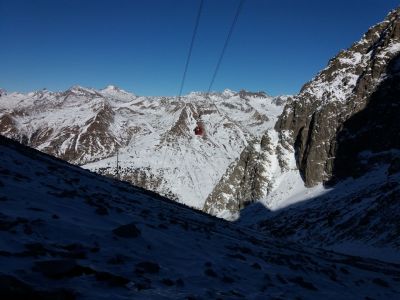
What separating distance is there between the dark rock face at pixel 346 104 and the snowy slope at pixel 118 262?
89.5 meters

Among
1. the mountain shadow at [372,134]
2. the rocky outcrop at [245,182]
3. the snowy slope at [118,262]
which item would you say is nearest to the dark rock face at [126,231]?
the snowy slope at [118,262]

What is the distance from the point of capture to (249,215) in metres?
116

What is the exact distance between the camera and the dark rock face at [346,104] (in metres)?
106

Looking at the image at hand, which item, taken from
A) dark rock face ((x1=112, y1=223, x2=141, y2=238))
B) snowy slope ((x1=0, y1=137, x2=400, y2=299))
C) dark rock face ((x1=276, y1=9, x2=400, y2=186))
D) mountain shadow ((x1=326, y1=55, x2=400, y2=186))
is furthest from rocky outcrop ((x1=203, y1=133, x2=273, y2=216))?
dark rock face ((x1=112, y1=223, x2=141, y2=238))

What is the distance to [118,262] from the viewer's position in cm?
986

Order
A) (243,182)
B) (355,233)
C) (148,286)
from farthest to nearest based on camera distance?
1. (243,182)
2. (355,233)
3. (148,286)

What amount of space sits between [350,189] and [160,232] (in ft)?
274

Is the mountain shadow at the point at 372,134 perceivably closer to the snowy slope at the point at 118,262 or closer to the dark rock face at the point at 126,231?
the snowy slope at the point at 118,262

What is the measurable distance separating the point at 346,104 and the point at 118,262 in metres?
112

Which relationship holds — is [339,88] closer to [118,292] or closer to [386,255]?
[386,255]

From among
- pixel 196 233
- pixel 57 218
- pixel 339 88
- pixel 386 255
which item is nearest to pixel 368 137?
pixel 339 88

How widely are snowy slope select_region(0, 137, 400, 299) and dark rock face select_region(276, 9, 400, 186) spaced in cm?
8950

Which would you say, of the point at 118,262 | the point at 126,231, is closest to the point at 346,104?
the point at 126,231

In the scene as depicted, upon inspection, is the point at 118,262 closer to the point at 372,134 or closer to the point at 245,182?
the point at 372,134
